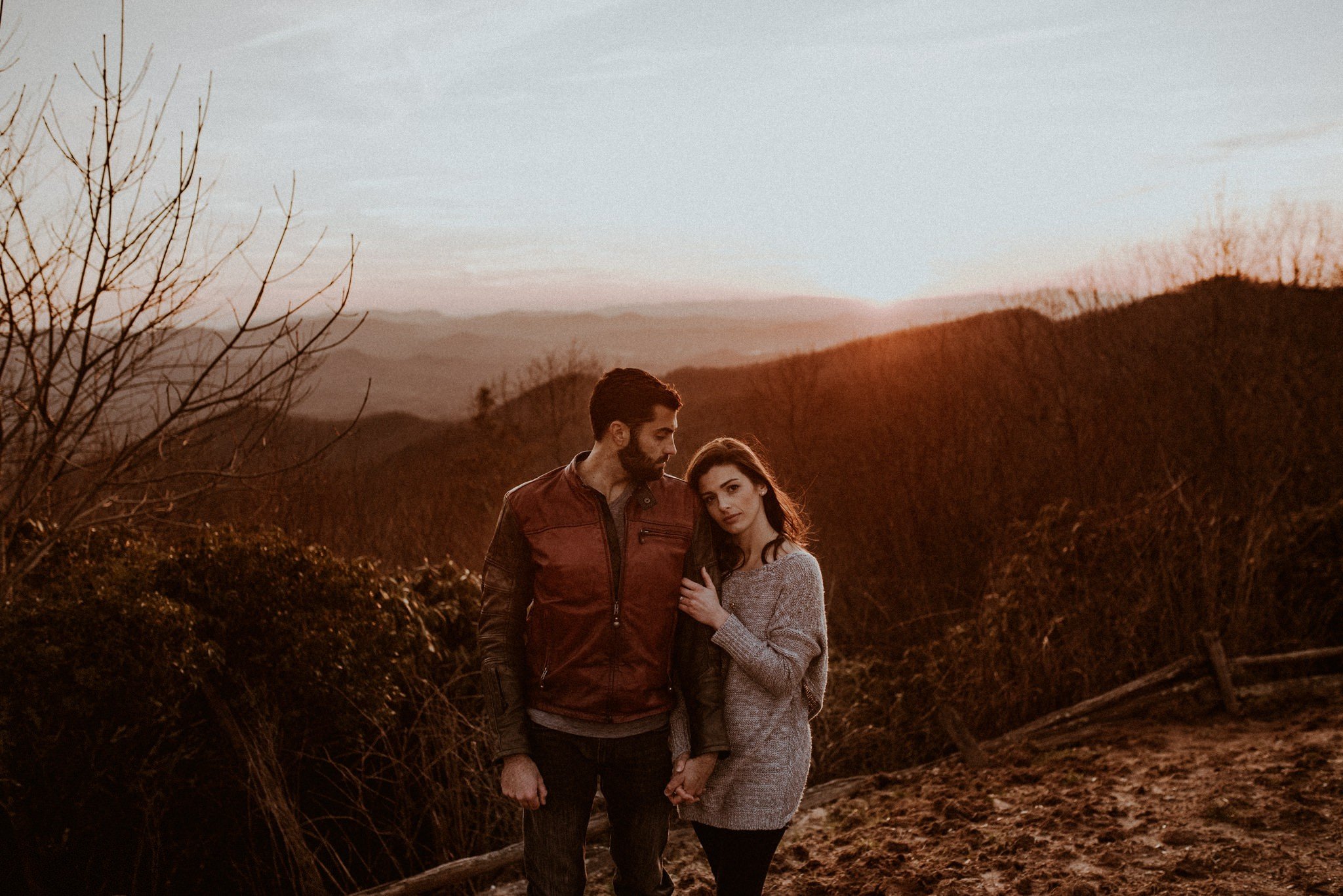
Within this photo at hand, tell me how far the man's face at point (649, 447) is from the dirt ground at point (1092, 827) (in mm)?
2892

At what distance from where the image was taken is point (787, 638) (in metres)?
2.64

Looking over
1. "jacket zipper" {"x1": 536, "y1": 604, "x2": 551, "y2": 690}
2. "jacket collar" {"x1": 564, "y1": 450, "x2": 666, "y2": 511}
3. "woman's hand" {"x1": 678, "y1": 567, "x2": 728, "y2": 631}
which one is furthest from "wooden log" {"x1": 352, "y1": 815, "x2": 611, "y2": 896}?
"jacket collar" {"x1": 564, "y1": 450, "x2": 666, "y2": 511}

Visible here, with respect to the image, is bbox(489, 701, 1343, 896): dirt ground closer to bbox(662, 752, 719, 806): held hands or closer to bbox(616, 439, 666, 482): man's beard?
bbox(662, 752, 719, 806): held hands

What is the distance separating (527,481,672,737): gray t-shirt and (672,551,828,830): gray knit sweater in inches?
4.3

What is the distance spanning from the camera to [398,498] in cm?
1547

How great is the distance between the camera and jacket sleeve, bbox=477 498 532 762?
8.54ft

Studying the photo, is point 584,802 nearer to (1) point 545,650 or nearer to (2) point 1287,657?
(1) point 545,650

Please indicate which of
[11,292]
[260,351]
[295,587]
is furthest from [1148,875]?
[11,292]

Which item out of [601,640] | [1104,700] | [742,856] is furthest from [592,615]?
[1104,700]

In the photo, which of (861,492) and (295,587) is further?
(861,492)

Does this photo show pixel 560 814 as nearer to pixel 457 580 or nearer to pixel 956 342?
pixel 457 580

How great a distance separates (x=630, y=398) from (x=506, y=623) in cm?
75

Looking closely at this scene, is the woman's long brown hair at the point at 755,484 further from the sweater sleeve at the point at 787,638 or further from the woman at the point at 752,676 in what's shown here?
the sweater sleeve at the point at 787,638

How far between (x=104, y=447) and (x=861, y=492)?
8.74 metres
